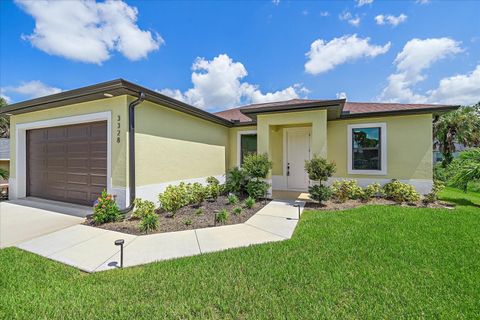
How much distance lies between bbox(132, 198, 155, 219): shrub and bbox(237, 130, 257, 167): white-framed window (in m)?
5.84

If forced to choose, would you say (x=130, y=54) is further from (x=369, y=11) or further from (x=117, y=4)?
(x=369, y=11)

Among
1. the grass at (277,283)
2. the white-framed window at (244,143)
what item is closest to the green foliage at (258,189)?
the white-framed window at (244,143)

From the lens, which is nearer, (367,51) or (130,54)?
(367,51)

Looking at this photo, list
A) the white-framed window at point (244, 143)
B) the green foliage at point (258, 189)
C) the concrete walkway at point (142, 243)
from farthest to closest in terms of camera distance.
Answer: the white-framed window at point (244, 143)
the green foliage at point (258, 189)
the concrete walkway at point (142, 243)

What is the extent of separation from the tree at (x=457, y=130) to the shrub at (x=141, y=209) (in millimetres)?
19949

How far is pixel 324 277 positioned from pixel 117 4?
31.8 ft

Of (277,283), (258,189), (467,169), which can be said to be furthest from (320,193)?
(467,169)

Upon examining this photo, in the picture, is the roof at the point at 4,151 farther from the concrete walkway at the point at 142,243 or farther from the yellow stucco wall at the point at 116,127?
the concrete walkway at the point at 142,243

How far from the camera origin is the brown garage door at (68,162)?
6488 millimetres

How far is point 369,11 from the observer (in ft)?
22.7

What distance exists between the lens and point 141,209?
5.46m

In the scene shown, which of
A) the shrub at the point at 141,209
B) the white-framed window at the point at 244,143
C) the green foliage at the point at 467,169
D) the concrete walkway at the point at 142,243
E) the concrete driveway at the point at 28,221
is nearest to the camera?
the concrete walkway at the point at 142,243

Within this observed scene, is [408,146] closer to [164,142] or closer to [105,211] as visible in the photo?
[164,142]

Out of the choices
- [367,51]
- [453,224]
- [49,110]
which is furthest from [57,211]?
[367,51]
